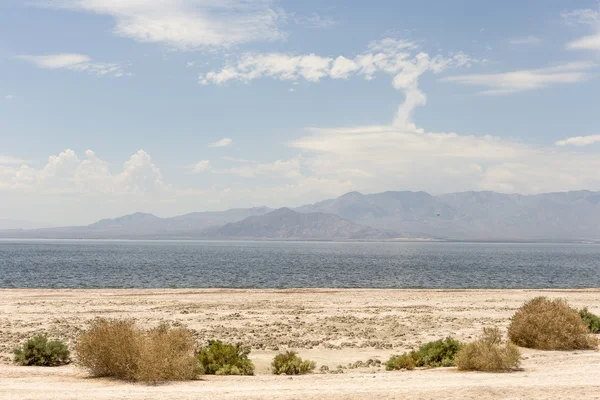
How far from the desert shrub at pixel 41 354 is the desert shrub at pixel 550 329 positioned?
19.9 meters

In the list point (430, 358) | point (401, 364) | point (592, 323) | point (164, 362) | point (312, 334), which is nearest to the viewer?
point (164, 362)

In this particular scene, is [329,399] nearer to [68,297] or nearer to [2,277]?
[68,297]

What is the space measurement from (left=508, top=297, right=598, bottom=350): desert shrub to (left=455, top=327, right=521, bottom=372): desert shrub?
6297 mm

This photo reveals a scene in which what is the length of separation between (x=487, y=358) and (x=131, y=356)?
475 inches

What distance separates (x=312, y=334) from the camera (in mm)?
30266

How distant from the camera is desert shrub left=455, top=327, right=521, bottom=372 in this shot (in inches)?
768

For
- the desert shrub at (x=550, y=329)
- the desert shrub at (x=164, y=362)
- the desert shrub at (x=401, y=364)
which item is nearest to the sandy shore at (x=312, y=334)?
the desert shrub at (x=401, y=364)

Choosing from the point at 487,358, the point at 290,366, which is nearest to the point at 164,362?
the point at 290,366

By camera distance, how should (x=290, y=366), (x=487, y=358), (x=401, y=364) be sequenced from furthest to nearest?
1. (x=401, y=364)
2. (x=290, y=366)
3. (x=487, y=358)

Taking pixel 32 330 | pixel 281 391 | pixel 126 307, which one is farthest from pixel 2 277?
pixel 281 391

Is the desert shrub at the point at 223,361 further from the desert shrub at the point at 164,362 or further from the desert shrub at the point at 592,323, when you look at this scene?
the desert shrub at the point at 592,323

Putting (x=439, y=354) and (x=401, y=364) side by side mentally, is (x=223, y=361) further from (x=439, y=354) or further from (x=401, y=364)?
(x=439, y=354)

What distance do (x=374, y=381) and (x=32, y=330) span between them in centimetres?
2099

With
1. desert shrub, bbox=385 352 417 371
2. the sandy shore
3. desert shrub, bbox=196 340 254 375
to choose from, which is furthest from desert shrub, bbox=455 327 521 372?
desert shrub, bbox=196 340 254 375
